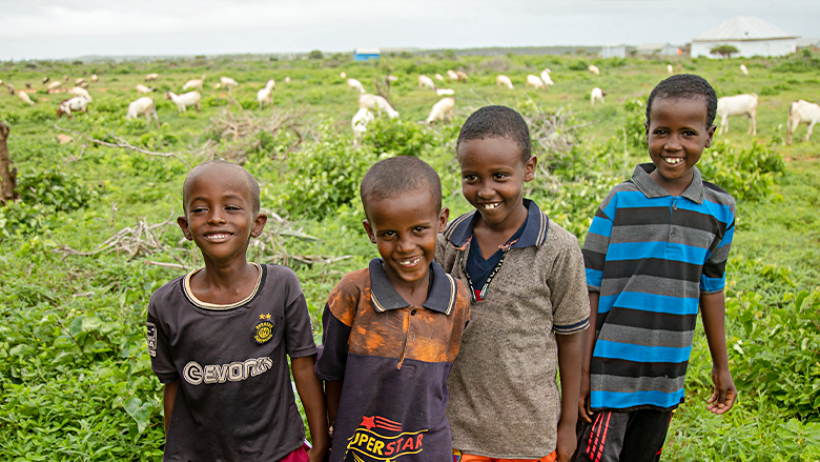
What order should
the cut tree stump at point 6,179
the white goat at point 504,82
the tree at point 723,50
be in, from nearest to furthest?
the cut tree stump at point 6,179, the white goat at point 504,82, the tree at point 723,50

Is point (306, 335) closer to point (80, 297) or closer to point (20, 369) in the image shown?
point (20, 369)

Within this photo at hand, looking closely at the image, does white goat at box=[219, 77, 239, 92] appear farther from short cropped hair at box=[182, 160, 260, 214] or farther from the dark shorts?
the dark shorts

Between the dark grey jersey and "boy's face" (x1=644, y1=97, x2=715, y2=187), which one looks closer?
the dark grey jersey

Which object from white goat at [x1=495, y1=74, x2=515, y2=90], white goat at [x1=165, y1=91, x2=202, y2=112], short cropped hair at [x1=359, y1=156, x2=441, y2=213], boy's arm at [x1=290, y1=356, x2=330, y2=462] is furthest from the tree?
boy's arm at [x1=290, y1=356, x2=330, y2=462]

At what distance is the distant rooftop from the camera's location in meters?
45.2

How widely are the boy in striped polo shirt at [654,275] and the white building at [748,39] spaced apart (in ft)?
160

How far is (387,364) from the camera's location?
4.70ft

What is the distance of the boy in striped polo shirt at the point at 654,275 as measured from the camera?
1764 mm

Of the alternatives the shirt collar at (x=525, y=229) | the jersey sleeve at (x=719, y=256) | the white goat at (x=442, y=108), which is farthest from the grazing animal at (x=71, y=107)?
the jersey sleeve at (x=719, y=256)

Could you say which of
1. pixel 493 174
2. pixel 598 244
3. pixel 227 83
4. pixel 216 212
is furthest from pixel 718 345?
pixel 227 83

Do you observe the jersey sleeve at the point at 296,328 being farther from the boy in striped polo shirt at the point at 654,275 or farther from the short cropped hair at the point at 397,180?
the boy in striped polo shirt at the point at 654,275

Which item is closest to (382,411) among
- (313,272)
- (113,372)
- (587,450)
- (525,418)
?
(525,418)

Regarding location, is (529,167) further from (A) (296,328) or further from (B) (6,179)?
(B) (6,179)

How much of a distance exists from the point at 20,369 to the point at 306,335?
79.6 inches
